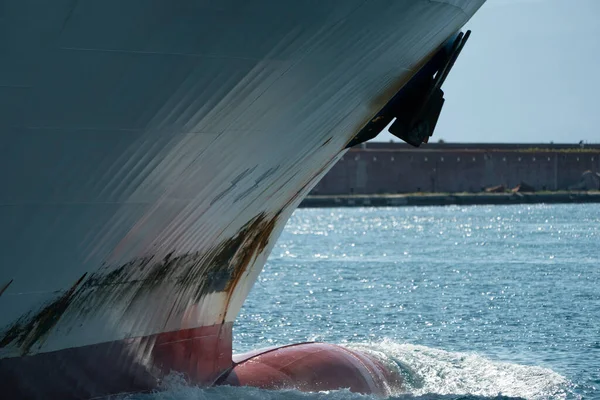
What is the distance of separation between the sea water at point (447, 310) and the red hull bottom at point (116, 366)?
0.20m

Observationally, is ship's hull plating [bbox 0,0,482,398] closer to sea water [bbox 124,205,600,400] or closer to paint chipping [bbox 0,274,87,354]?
paint chipping [bbox 0,274,87,354]

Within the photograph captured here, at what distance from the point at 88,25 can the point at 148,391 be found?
356 cm

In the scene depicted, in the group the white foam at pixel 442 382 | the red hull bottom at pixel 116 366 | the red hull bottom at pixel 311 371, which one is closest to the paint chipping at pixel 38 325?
the red hull bottom at pixel 116 366

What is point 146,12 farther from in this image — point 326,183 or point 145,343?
point 326,183

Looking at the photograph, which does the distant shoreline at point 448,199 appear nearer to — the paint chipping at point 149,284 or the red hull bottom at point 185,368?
the red hull bottom at point 185,368

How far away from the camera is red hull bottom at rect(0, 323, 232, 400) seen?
7820 millimetres

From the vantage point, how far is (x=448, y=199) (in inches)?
3162

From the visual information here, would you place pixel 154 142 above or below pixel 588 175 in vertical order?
below

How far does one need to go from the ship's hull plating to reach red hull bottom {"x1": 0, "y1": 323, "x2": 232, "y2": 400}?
2 cm

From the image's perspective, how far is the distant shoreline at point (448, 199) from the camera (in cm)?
7875

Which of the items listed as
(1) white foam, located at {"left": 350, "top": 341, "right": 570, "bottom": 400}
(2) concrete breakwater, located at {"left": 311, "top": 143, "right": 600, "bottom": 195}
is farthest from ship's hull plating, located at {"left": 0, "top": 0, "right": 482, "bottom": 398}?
(2) concrete breakwater, located at {"left": 311, "top": 143, "right": 600, "bottom": 195}

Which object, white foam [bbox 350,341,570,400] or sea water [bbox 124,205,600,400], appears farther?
sea water [bbox 124,205,600,400]

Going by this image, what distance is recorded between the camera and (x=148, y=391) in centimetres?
921

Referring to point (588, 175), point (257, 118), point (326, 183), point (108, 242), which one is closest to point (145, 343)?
point (108, 242)
